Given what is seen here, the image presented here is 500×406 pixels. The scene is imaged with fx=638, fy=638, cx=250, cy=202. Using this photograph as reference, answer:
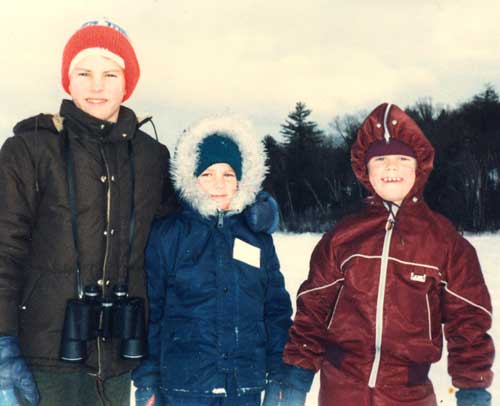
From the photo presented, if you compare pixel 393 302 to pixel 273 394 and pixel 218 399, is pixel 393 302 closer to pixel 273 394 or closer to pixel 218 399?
pixel 273 394

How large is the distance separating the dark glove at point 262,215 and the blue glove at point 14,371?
111 centimetres

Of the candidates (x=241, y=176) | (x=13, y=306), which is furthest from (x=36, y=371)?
(x=241, y=176)

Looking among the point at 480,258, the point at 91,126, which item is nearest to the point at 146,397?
the point at 91,126

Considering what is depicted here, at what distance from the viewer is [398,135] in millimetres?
2879

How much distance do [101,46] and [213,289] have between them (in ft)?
3.88

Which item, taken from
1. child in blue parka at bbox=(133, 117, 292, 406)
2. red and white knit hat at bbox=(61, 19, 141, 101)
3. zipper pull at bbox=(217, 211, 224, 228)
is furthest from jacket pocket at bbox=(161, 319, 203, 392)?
red and white knit hat at bbox=(61, 19, 141, 101)

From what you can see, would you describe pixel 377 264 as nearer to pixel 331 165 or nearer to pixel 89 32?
pixel 89 32

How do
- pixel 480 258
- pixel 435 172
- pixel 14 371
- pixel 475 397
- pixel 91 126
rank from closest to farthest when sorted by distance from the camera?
pixel 14 371
pixel 475 397
pixel 91 126
pixel 480 258
pixel 435 172

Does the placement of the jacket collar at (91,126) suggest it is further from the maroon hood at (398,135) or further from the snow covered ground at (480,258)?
the snow covered ground at (480,258)

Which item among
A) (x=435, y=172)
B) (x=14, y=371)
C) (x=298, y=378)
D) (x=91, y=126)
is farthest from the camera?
(x=435, y=172)

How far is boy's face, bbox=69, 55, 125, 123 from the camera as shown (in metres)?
2.77

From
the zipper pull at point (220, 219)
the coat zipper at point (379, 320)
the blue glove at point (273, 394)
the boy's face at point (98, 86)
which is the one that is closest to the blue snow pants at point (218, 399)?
the blue glove at point (273, 394)

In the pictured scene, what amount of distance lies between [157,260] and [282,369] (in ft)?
2.44

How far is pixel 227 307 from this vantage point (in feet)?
9.07
